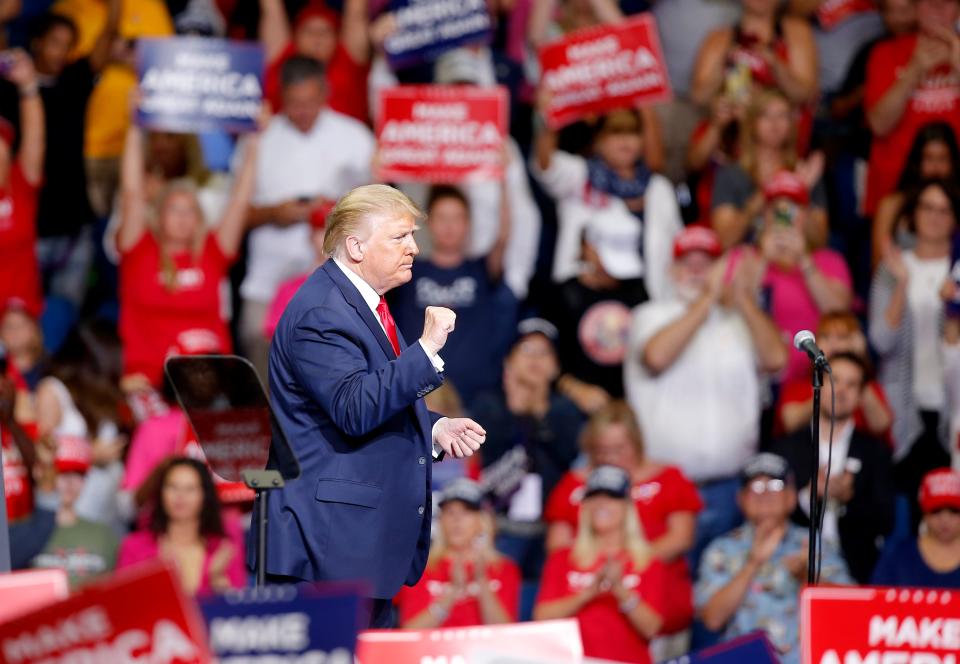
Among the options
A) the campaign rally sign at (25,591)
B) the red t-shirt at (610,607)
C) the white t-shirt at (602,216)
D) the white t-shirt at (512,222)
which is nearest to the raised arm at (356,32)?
the white t-shirt at (512,222)

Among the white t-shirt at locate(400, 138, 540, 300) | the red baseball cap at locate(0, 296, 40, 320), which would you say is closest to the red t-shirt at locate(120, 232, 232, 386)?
the red baseball cap at locate(0, 296, 40, 320)

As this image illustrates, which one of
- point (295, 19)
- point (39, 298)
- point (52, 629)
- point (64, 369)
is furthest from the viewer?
point (295, 19)

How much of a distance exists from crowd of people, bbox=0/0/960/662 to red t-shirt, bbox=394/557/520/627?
0.01m

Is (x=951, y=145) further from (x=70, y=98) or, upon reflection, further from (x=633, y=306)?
(x=70, y=98)

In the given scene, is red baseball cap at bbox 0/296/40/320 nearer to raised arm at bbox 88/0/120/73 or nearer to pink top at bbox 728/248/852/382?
raised arm at bbox 88/0/120/73

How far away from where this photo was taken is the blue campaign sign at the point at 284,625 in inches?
108

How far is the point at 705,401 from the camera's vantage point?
7.32 meters

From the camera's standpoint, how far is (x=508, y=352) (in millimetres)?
7781

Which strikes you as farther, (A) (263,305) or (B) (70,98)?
(B) (70,98)

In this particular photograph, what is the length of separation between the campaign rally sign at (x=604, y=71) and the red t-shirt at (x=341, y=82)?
46.5 inches

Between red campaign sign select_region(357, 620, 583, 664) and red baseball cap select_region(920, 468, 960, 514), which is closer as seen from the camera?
red campaign sign select_region(357, 620, 583, 664)

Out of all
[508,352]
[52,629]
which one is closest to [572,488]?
[508,352]

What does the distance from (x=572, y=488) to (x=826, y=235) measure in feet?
6.48

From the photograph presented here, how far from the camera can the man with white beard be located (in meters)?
7.29
